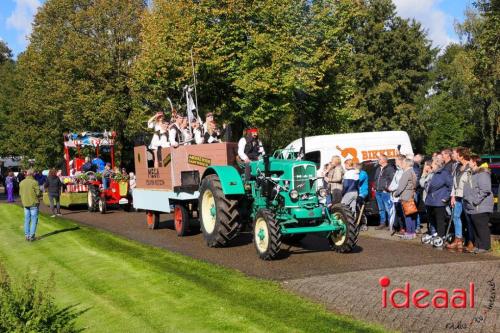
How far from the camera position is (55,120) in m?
41.0

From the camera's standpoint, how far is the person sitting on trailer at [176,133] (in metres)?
14.7

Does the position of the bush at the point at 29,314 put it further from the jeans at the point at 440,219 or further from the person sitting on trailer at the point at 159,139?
the person sitting on trailer at the point at 159,139

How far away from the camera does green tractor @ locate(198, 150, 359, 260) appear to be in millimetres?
10422

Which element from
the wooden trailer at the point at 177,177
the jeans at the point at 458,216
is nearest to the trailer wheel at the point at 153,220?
the wooden trailer at the point at 177,177

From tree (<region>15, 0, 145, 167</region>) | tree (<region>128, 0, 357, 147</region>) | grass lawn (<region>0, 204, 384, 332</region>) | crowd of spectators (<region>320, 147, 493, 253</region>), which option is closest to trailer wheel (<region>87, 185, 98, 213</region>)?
tree (<region>128, 0, 357, 147</region>)

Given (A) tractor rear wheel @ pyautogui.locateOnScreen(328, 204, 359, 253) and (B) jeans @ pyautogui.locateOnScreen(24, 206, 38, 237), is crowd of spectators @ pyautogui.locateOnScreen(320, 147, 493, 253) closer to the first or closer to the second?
(A) tractor rear wheel @ pyautogui.locateOnScreen(328, 204, 359, 253)

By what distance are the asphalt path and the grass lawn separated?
1.83ft

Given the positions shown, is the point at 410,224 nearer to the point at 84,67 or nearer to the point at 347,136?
the point at 347,136

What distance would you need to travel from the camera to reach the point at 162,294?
8164 mm

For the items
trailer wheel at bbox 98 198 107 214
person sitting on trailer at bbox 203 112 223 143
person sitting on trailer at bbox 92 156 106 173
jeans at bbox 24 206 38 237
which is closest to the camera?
person sitting on trailer at bbox 203 112 223 143

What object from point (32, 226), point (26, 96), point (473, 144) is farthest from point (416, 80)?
point (32, 226)

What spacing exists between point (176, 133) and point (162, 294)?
7.33 meters

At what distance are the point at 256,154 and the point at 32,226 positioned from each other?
21.4ft

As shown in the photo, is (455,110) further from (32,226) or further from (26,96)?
(32,226)
